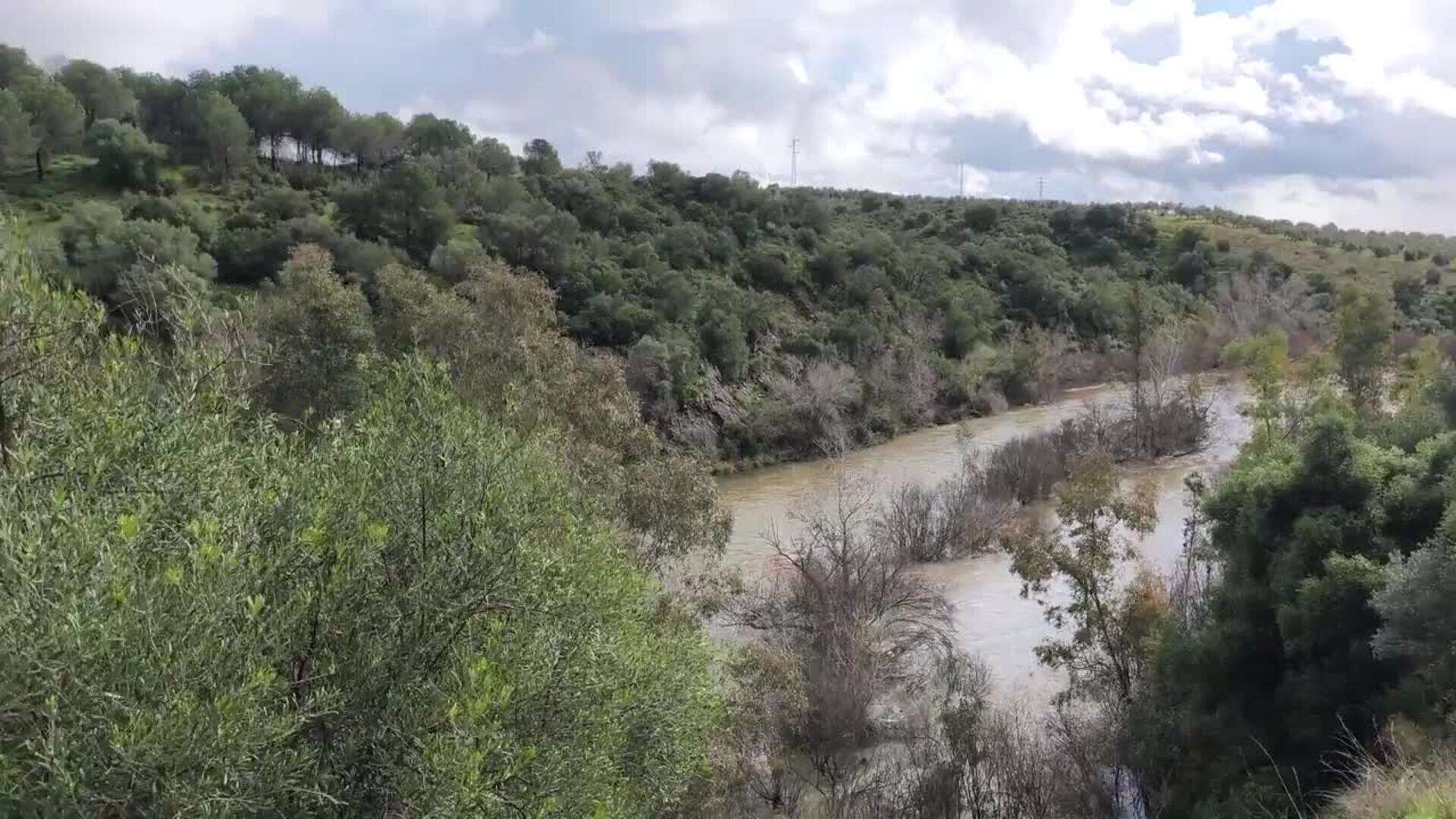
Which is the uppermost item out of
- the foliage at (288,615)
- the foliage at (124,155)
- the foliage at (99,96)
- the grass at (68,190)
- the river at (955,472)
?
the foliage at (99,96)

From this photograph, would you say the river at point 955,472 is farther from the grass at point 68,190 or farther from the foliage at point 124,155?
the foliage at point 124,155

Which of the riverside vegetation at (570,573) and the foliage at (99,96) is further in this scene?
the foliage at (99,96)

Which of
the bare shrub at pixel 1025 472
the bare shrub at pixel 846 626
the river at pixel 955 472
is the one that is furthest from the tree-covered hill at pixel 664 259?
the bare shrub at pixel 846 626

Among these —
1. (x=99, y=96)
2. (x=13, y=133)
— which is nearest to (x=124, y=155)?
(x=13, y=133)

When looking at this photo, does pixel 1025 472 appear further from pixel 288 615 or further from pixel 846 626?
pixel 288 615

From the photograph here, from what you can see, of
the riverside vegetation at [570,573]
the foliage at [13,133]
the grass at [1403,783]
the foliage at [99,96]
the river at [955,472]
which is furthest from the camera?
the foliage at [99,96]

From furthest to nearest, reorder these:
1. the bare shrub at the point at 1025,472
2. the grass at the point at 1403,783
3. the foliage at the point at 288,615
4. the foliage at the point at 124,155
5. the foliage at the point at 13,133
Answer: the foliage at the point at 124,155, the foliage at the point at 13,133, the bare shrub at the point at 1025,472, the grass at the point at 1403,783, the foliage at the point at 288,615

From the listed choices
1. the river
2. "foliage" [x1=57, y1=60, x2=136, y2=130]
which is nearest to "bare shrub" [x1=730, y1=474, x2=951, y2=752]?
the river

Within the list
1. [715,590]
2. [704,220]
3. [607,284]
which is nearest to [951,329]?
[704,220]
